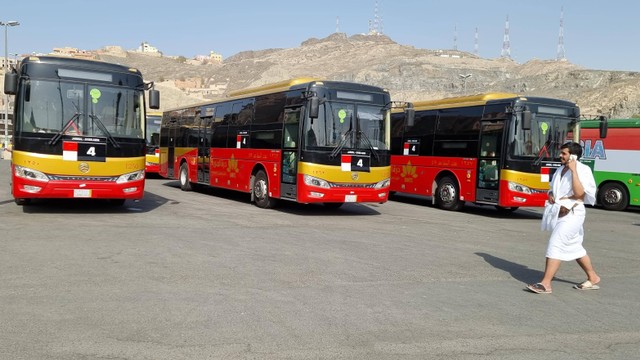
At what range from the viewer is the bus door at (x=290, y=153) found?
15031mm

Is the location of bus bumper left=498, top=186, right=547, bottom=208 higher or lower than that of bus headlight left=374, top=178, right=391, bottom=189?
lower

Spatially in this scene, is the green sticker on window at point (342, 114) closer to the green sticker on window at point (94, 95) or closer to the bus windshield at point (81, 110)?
the bus windshield at point (81, 110)

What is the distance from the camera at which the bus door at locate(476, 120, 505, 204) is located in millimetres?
16656

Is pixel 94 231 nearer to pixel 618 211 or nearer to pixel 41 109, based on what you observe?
pixel 41 109

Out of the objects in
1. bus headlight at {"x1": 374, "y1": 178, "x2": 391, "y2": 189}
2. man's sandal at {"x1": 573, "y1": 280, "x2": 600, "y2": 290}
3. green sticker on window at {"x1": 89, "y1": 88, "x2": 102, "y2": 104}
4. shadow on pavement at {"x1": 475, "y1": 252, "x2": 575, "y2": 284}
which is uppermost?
green sticker on window at {"x1": 89, "y1": 88, "x2": 102, "y2": 104}

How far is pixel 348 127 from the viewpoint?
15.1 meters

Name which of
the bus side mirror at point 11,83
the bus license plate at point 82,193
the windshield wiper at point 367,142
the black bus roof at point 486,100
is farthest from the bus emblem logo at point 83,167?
the black bus roof at point 486,100

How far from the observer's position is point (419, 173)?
65.4ft

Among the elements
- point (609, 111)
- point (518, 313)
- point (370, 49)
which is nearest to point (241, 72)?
point (370, 49)

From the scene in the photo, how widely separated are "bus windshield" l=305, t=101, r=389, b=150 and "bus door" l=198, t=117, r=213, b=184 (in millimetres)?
6837

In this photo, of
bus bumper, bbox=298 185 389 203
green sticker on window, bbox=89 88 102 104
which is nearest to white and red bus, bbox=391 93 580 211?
bus bumper, bbox=298 185 389 203

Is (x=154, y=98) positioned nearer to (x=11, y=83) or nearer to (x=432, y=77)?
(x=11, y=83)

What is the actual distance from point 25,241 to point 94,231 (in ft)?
4.71

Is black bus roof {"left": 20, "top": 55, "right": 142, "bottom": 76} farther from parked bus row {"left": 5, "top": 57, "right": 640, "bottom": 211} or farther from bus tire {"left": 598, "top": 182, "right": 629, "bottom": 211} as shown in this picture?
bus tire {"left": 598, "top": 182, "right": 629, "bottom": 211}
